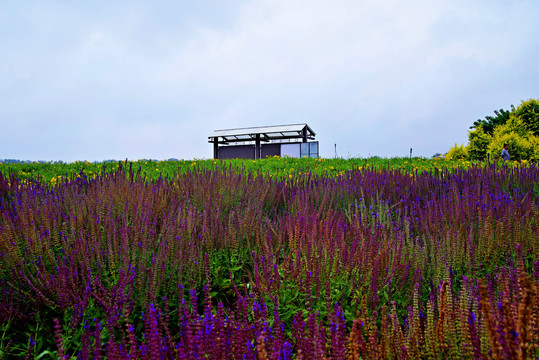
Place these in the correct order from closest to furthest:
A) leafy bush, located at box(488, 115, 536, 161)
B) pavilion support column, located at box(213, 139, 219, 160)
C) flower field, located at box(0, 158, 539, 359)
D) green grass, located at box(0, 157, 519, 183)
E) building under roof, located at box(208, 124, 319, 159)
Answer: flower field, located at box(0, 158, 539, 359) < green grass, located at box(0, 157, 519, 183) < leafy bush, located at box(488, 115, 536, 161) < building under roof, located at box(208, 124, 319, 159) < pavilion support column, located at box(213, 139, 219, 160)

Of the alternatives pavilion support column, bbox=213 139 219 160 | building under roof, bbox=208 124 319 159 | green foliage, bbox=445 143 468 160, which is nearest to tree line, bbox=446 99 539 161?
green foliage, bbox=445 143 468 160

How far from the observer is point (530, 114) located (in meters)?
16.0

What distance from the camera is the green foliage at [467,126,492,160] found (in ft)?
50.4

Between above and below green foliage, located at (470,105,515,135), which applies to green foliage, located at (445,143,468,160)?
below

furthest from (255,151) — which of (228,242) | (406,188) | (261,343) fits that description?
(261,343)

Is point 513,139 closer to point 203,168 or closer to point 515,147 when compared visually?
point 515,147

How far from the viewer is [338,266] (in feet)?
8.43

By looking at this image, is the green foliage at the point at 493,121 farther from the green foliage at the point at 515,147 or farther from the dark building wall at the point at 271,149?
the dark building wall at the point at 271,149

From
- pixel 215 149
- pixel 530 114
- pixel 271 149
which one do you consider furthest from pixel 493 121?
pixel 215 149

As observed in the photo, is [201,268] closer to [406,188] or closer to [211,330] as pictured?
[211,330]

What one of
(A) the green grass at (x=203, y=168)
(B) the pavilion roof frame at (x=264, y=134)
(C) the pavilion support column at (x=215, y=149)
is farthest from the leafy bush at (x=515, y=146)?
(C) the pavilion support column at (x=215, y=149)

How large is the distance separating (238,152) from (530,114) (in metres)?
19.5

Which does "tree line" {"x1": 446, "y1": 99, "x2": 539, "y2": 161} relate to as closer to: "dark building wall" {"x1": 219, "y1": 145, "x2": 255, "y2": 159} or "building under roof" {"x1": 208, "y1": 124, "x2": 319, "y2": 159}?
"building under roof" {"x1": 208, "y1": 124, "x2": 319, "y2": 159}

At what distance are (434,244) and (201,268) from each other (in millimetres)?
1848
